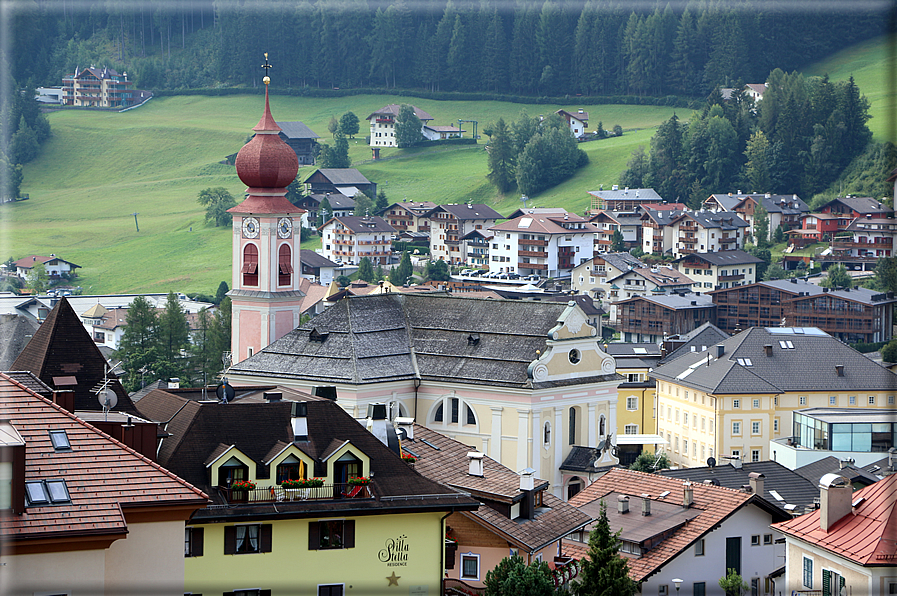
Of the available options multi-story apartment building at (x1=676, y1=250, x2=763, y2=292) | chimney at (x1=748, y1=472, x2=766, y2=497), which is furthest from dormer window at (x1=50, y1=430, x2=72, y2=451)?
multi-story apartment building at (x1=676, y1=250, x2=763, y2=292)

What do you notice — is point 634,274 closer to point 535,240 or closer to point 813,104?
point 535,240

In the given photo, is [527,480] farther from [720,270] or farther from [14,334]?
[720,270]

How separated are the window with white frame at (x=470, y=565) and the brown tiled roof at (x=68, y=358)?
8350 millimetres

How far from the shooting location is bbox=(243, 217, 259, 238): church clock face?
59.0 metres

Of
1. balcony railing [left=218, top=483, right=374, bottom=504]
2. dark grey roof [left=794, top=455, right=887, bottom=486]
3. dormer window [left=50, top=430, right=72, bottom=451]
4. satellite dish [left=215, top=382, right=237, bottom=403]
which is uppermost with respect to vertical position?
dormer window [left=50, top=430, right=72, bottom=451]

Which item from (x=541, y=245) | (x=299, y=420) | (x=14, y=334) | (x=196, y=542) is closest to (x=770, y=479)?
(x=299, y=420)

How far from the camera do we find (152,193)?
7185 inches

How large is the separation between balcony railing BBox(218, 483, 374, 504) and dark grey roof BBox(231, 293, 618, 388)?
75.7 feet

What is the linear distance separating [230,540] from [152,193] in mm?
159906

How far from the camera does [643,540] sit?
38781 mm

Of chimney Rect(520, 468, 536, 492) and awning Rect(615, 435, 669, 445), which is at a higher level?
chimney Rect(520, 468, 536, 492)

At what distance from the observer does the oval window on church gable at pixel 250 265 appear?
5903cm

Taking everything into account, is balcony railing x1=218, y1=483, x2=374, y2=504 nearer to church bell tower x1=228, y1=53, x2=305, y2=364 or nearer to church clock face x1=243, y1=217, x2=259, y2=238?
church bell tower x1=228, y1=53, x2=305, y2=364

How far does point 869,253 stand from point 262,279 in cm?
9029
